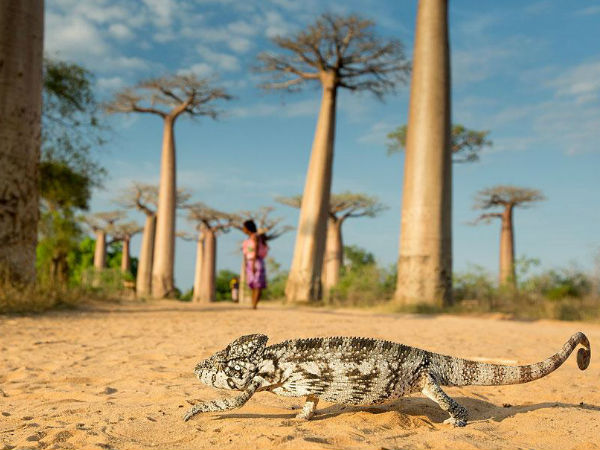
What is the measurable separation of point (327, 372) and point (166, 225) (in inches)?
855

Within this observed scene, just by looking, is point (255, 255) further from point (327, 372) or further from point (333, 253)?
point (333, 253)

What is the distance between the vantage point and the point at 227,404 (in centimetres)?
295

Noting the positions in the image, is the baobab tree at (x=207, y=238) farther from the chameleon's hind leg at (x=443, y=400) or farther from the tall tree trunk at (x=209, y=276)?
the chameleon's hind leg at (x=443, y=400)

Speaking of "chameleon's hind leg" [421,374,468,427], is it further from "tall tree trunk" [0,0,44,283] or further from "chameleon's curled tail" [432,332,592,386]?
"tall tree trunk" [0,0,44,283]

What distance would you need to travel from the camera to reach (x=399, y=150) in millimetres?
30438

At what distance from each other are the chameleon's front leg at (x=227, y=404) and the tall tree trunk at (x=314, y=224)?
51.4 feet

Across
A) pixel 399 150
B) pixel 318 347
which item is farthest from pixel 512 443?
pixel 399 150

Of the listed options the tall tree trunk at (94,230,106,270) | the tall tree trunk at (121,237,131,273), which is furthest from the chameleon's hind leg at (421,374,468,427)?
the tall tree trunk at (121,237,131,273)

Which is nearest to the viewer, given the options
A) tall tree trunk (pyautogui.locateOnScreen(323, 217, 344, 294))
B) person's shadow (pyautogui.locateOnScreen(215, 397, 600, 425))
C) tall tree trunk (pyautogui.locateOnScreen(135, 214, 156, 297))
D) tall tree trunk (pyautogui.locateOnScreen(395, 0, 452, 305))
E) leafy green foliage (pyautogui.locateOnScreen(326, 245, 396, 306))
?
person's shadow (pyautogui.locateOnScreen(215, 397, 600, 425))

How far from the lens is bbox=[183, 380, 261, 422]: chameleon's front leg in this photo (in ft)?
9.63

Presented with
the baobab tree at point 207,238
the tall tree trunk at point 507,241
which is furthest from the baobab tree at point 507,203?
the baobab tree at point 207,238

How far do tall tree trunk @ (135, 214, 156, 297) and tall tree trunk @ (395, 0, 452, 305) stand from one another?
56.9 feet

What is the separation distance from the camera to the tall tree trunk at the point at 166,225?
23469 mm

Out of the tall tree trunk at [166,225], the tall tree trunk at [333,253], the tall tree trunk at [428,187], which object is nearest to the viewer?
the tall tree trunk at [428,187]
